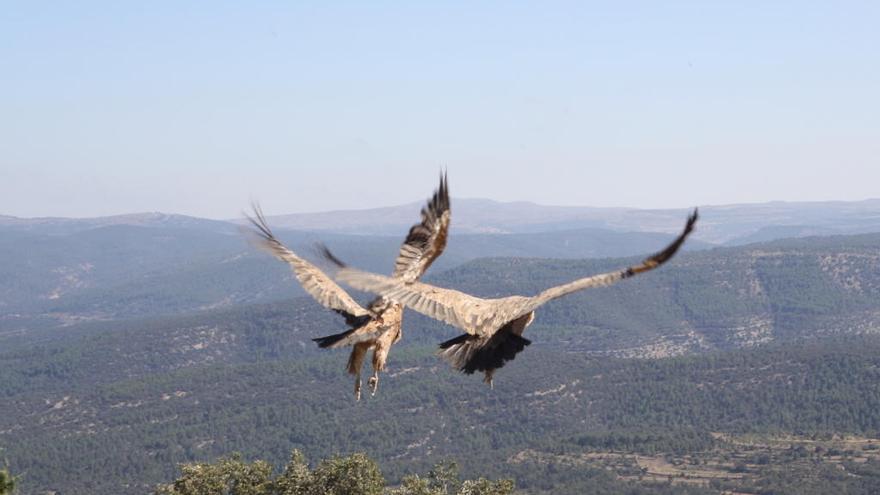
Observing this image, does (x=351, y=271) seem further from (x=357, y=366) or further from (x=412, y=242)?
(x=412, y=242)

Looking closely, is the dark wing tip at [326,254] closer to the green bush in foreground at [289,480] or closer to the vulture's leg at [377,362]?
the vulture's leg at [377,362]

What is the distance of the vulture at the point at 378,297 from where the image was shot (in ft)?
33.7

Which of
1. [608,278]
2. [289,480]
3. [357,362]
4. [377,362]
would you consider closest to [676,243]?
[608,278]

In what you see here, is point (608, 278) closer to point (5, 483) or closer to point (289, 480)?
point (5, 483)

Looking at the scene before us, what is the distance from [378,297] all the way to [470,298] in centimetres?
104

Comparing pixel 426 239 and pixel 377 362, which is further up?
pixel 426 239

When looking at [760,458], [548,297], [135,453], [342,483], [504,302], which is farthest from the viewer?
[135,453]

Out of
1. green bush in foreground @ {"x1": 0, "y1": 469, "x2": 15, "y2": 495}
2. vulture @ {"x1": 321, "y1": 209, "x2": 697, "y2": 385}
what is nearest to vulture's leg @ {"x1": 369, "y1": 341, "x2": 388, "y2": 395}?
vulture @ {"x1": 321, "y1": 209, "x2": 697, "y2": 385}

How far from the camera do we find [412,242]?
13.3m

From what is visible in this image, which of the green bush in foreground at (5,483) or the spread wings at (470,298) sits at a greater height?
the spread wings at (470,298)

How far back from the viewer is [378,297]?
433 inches

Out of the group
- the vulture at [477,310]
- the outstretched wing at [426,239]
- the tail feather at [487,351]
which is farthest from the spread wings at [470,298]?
the outstretched wing at [426,239]

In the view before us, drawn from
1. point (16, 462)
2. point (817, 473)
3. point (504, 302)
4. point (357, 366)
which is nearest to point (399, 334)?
point (357, 366)

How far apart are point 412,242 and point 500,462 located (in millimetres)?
167910
